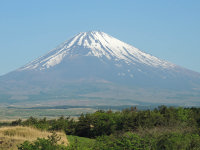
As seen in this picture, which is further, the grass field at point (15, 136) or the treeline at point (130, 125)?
the treeline at point (130, 125)

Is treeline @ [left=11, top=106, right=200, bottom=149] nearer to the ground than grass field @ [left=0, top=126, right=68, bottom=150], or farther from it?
farther from it

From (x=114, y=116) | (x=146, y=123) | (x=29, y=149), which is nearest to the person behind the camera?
(x=29, y=149)

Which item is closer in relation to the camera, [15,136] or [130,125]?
[15,136]

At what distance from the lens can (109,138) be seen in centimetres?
2288

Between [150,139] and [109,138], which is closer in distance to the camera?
[150,139]

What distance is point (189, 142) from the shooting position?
2064cm

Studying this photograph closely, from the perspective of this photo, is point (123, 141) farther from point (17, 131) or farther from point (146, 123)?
point (146, 123)

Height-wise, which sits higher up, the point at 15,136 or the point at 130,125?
the point at 130,125

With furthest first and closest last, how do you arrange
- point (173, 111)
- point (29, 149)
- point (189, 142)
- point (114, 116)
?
point (173, 111) → point (114, 116) → point (189, 142) → point (29, 149)

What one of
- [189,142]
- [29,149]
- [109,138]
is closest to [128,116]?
[109,138]

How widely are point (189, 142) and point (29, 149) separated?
7.52m

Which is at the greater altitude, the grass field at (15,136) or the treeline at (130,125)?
the treeline at (130,125)

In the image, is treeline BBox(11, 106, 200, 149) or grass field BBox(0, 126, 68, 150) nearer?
grass field BBox(0, 126, 68, 150)

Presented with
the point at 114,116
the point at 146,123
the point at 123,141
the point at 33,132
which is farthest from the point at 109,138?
the point at 114,116
